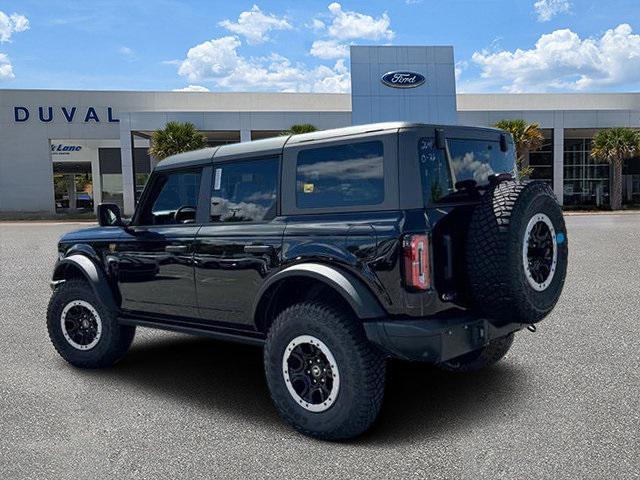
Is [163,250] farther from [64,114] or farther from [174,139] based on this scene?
[64,114]

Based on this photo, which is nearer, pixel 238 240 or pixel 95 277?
pixel 238 240

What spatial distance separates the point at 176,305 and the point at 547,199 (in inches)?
115

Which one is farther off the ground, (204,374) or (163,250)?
(163,250)

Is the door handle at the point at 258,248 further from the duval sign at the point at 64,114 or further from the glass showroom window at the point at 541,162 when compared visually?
the glass showroom window at the point at 541,162

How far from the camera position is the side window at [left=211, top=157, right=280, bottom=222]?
14.0 ft

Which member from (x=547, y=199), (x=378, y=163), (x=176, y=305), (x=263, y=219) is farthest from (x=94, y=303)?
(x=547, y=199)

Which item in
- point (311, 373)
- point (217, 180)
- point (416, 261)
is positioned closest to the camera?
point (416, 261)

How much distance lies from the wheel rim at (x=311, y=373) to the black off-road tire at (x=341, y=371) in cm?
3

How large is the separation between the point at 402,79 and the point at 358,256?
117ft

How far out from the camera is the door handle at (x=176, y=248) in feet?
15.1

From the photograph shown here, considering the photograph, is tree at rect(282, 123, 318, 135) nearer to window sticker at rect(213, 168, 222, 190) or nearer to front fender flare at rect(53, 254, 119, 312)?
front fender flare at rect(53, 254, 119, 312)

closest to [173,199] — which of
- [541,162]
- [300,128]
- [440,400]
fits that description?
[440,400]

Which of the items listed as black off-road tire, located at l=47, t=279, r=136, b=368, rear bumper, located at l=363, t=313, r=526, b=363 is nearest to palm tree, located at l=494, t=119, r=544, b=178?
black off-road tire, located at l=47, t=279, r=136, b=368

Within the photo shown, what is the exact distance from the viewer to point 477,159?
4.14 metres
